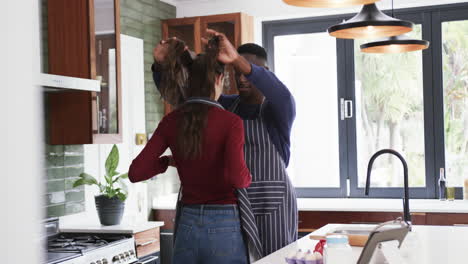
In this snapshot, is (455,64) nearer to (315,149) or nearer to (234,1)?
(315,149)

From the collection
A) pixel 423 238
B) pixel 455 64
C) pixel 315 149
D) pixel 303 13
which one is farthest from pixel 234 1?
pixel 423 238

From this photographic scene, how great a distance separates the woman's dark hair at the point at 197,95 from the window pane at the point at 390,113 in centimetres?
321

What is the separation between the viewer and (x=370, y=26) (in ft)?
8.82

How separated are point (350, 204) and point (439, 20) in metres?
1.67

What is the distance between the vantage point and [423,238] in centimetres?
242

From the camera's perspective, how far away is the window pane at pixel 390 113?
489 cm

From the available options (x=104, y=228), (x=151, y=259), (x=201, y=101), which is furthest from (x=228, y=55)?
(x=151, y=259)

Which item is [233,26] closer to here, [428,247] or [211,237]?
[428,247]

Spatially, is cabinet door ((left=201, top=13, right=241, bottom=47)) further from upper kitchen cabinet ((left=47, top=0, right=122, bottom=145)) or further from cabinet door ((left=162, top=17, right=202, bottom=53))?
upper kitchen cabinet ((left=47, top=0, right=122, bottom=145))

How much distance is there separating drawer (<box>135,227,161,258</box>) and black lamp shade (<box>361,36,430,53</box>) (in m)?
1.72

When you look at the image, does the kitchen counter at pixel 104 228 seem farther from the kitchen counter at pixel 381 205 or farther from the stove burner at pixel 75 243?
the kitchen counter at pixel 381 205

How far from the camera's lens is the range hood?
3.02m

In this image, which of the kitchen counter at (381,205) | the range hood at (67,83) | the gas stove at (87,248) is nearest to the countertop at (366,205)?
the kitchen counter at (381,205)

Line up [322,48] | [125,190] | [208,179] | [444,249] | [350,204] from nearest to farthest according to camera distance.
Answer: [208,179], [444,249], [125,190], [350,204], [322,48]
